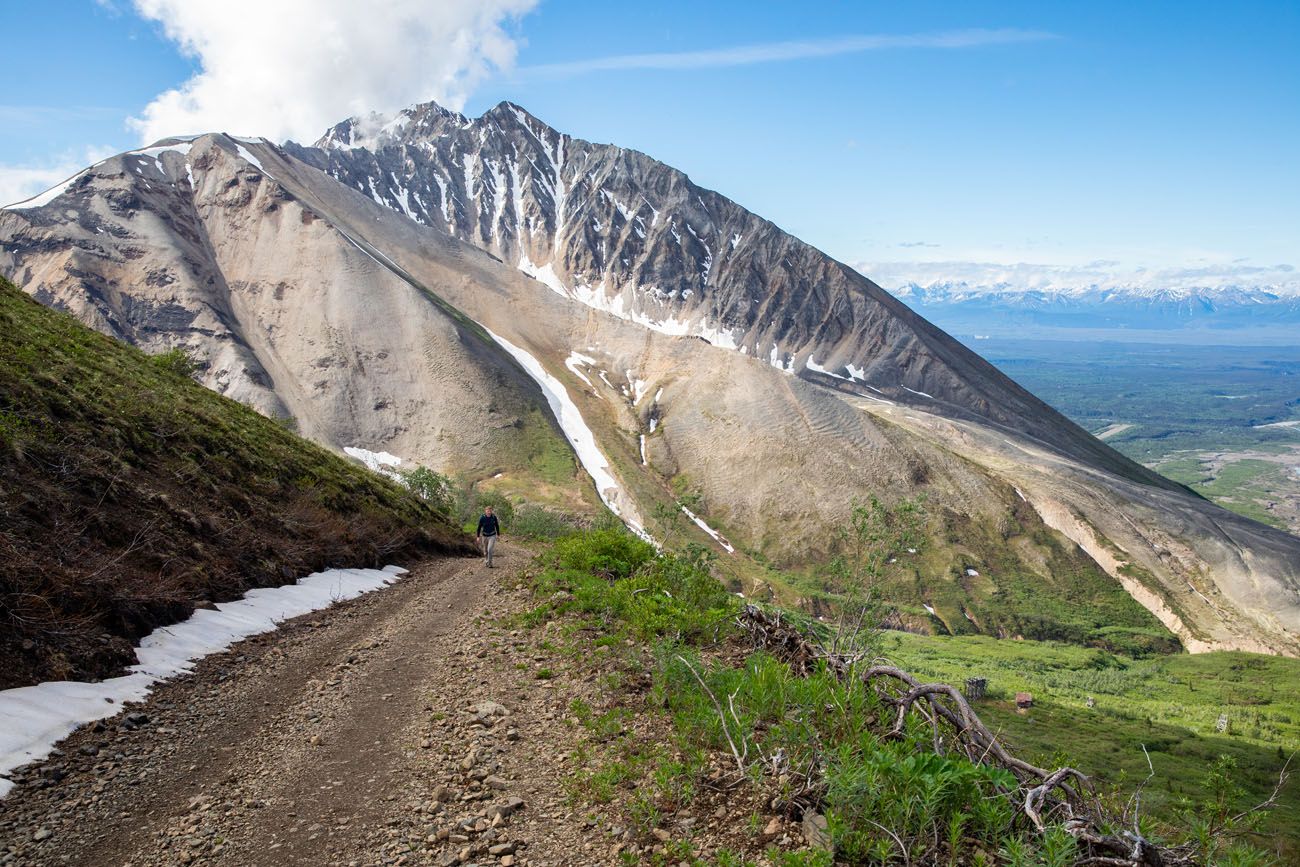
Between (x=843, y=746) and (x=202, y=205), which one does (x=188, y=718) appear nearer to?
(x=843, y=746)

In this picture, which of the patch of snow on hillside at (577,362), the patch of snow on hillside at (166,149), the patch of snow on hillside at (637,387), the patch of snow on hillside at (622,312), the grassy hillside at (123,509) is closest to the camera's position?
the grassy hillside at (123,509)

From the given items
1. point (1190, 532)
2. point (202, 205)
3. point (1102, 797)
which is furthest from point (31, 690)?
point (202, 205)

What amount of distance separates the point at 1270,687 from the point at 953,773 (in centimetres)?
8014

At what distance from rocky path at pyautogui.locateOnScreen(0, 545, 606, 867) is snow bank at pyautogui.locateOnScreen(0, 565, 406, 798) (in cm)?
18

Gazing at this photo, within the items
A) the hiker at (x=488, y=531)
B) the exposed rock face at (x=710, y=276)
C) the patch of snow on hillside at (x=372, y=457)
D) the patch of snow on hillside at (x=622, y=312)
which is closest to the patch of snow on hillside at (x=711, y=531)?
the patch of snow on hillside at (x=372, y=457)

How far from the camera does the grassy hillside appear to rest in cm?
738

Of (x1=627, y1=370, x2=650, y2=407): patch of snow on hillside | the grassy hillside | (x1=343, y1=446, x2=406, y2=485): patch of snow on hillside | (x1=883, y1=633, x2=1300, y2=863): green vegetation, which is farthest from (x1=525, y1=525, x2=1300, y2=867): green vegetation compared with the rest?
(x1=627, y1=370, x2=650, y2=407): patch of snow on hillside

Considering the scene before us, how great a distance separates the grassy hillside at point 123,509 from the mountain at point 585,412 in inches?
2129

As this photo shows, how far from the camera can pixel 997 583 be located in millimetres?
82438

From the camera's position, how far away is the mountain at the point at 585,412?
267 ft

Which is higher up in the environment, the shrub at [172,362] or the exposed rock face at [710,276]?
the exposed rock face at [710,276]

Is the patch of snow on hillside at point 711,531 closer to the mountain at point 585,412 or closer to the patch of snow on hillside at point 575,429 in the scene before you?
the mountain at point 585,412

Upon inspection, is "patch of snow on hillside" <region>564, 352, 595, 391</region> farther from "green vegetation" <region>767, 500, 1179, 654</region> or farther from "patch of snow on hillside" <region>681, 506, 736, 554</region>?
"green vegetation" <region>767, 500, 1179, 654</region>

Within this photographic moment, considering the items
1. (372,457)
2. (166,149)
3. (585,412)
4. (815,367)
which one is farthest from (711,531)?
(166,149)
